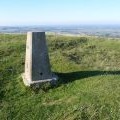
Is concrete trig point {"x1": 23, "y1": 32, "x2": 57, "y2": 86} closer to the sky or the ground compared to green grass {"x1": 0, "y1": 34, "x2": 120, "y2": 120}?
closer to the sky

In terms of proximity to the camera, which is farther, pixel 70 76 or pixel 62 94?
pixel 70 76

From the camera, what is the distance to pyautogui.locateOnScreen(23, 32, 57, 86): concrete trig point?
18.0 meters

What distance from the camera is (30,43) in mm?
18219

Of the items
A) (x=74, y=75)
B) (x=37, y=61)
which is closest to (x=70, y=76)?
(x=74, y=75)

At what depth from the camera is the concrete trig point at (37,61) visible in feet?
59.0

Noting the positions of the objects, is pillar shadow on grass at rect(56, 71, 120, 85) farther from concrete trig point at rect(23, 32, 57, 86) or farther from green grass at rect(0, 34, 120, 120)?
concrete trig point at rect(23, 32, 57, 86)

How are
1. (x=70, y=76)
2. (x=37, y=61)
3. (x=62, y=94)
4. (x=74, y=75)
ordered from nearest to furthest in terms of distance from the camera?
1. (x=62, y=94)
2. (x=37, y=61)
3. (x=70, y=76)
4. (x=74, y=75)

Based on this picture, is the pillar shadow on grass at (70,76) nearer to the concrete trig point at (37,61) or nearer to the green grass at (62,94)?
the green grass at (62,94)

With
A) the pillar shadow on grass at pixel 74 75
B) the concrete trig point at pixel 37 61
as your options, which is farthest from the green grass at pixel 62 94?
the concrete trig point at pixel 37 61

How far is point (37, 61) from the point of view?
18.1m

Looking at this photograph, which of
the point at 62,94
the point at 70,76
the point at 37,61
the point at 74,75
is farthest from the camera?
the point at 74,75

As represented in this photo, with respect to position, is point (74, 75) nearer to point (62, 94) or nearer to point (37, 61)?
point (37, 61)

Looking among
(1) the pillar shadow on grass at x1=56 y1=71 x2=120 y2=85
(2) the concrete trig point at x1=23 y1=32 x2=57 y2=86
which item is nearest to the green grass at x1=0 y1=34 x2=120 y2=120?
(1) the pillar shadow on grass at x1=56 y1=71 x2=120 y2=85

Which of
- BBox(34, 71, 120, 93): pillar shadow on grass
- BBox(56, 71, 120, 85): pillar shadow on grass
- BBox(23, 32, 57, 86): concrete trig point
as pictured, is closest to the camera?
BBox(34, 71, 120, 93): pillar shadow on grass
